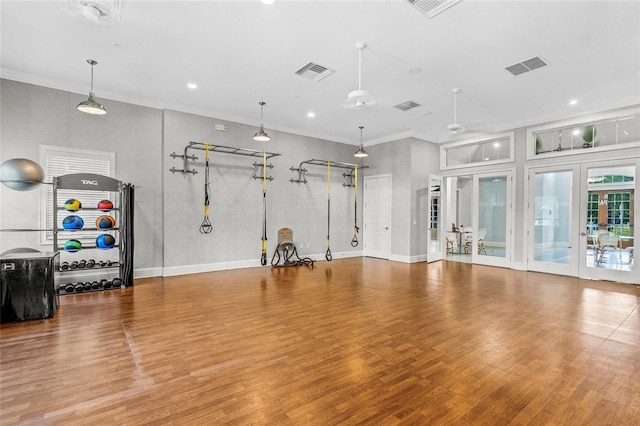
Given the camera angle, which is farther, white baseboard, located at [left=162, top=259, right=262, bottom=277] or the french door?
white baseboard, located at [left=162, top=259, right=262, bottom=277]

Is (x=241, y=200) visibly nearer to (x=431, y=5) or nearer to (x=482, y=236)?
(x=431, y=5)

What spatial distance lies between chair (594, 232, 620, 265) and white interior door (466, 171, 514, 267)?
1.69 meters

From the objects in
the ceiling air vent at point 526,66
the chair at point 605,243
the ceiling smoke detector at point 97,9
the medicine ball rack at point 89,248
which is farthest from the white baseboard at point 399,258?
the ceiling smoke detector at point 97,9

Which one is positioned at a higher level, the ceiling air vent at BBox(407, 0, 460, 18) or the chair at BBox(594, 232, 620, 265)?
the ceiling air vent at BBox(407, 0, 460, 18)

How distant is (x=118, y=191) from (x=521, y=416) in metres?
6.52

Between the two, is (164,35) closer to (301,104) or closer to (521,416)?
(301,104)

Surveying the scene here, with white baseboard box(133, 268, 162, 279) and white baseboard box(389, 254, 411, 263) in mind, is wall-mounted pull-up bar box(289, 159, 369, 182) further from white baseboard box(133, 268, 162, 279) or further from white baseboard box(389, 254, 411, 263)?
white baseboard box(133, 268, 162, 279)

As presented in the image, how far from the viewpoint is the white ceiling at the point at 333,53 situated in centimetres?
364

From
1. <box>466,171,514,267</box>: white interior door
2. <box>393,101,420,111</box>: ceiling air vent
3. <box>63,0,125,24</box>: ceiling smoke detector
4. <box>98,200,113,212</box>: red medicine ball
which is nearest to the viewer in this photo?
<box>63,0,125,24</box>: ceiling smoke detector

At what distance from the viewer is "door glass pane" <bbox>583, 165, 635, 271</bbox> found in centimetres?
626

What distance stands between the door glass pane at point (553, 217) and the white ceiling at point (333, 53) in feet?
5.12

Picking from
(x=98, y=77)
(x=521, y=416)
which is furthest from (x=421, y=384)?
(x=98, y=77)

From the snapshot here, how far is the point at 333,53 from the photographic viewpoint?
4539 mm

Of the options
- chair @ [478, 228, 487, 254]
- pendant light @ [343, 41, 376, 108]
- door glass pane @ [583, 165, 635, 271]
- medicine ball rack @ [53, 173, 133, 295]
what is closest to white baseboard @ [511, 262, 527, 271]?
chair @ [478, 228, 487, 254]
